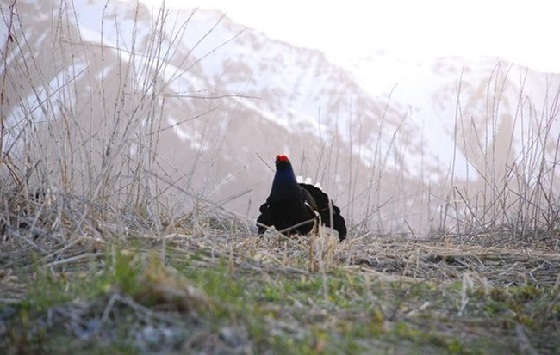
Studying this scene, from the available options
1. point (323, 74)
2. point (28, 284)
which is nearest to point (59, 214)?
point (28, 284)

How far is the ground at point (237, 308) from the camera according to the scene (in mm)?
1159

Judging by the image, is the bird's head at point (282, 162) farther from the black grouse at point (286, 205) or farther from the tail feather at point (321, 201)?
the tail feather at point (321, 201)

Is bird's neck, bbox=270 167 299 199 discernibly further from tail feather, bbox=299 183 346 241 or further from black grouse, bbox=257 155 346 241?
tail feather, bbox=299 183 346 241

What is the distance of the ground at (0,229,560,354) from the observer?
3.80ft

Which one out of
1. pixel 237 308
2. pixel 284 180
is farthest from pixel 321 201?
pixel 237 308

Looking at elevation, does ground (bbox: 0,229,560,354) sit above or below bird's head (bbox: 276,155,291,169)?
below

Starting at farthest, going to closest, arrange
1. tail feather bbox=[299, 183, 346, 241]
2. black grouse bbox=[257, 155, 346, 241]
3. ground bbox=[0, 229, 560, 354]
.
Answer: tail feather bbox=[299, 183, 346, 241], black grouse bbox=[257, 155, 346, 241], ground bbox=[0, 229, 560, 354]

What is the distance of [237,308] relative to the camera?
125 centimetres

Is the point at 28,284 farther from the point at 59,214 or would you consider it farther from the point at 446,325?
the point at 446,325

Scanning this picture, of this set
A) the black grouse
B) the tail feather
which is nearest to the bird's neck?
the black grouse

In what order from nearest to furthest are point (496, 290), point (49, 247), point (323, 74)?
point (496, 290) < point (49, 247) < point (323, 74)

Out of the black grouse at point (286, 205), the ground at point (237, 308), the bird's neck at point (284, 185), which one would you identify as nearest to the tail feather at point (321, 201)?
the black grouse at point (286, 205)

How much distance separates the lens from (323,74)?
35.1m

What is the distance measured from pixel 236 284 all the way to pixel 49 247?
0.81 metres
